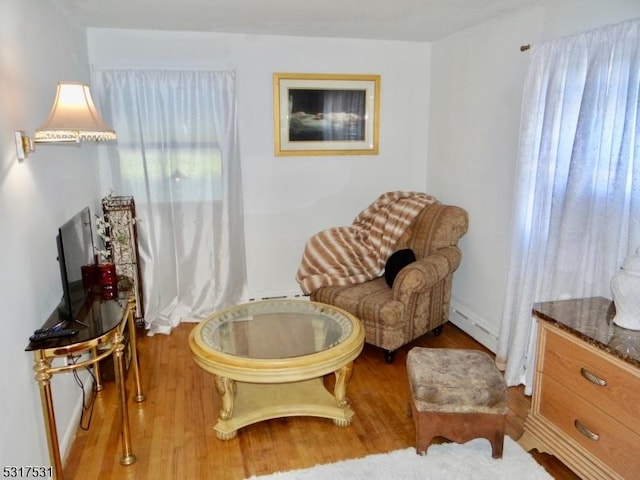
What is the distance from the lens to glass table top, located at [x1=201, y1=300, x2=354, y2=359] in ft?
8.08

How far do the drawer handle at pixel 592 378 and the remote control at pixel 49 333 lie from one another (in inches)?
83.3

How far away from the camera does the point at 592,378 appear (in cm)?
193

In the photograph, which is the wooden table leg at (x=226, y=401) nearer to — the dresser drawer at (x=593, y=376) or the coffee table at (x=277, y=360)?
the coffee table at (x=277, y=360)

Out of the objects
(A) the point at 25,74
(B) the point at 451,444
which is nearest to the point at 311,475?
(B) the point at 451,444

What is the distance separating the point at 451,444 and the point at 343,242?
1815 millimetres

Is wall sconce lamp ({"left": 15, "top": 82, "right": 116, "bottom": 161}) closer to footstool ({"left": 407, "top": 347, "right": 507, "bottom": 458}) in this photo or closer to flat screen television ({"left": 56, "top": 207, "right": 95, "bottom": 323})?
flat screen television ({"left": 56, "top": 207, "right": 95, "bottom": 323})

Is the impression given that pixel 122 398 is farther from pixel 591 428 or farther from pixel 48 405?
pixel 591 428

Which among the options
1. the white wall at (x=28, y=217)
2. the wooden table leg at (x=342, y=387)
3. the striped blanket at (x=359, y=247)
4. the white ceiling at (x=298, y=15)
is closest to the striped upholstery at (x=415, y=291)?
the striped blanket at (x=359, y=247)

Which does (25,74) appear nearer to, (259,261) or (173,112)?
(173,112)

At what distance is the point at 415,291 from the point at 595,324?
1.21m

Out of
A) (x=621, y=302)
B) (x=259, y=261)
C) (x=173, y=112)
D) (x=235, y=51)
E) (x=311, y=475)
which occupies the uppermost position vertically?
(x=235, y=51)

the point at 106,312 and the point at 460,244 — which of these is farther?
the point at 460,244

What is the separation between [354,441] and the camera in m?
2.39

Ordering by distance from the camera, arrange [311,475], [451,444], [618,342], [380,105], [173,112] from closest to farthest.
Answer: [618,342] < [311,475] < [451,444] < [173,112] < [380,105]
